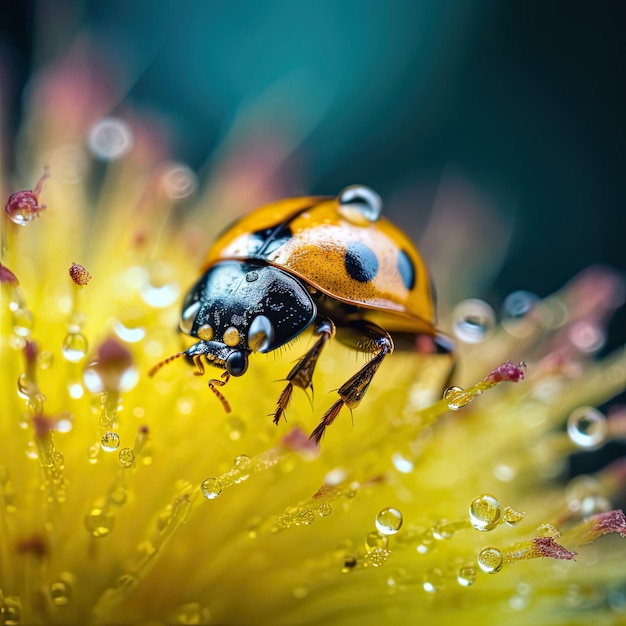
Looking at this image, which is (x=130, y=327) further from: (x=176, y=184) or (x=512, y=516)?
(x=512, y=516)

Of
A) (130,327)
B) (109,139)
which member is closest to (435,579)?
(130,327)

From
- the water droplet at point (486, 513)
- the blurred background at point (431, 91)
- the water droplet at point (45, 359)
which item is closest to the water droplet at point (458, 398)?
the water droplet at point (486, 513)

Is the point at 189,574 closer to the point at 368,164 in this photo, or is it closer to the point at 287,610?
the point at 287,610

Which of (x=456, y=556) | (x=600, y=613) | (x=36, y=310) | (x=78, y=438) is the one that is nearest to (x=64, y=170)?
(x=36, y=310)

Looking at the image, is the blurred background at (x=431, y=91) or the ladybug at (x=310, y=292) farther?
the blurred background at (x=431, y=91)

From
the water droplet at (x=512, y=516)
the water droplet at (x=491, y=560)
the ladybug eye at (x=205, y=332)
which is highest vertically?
the ladybug eye at (x=205, y=332)

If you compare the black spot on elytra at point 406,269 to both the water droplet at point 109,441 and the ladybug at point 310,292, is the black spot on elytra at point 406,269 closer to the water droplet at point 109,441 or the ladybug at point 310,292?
the ladybug at point 310,292

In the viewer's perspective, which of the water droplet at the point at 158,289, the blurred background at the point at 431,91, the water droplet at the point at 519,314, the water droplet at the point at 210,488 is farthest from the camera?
the blurred background at the point at 431,91
